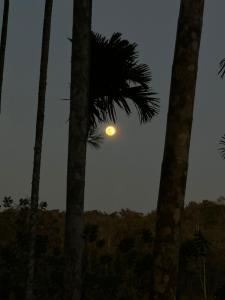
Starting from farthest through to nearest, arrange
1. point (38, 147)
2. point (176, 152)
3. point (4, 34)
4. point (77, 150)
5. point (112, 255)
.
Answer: point (112, 255), point (4, 34), point (38, 147), point (77, 150), point (176, 152)

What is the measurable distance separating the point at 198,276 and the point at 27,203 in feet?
48.1

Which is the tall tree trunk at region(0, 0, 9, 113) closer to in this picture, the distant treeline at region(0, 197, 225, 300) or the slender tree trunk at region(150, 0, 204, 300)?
the distant treeline at region(0, 197, 225, 300)

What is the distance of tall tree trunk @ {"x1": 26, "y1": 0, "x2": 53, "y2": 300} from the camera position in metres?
16.2

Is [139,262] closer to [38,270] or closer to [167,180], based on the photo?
[38,270]

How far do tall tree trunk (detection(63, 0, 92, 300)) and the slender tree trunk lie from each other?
3615mm

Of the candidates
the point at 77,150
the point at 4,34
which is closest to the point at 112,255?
the point at 4,34

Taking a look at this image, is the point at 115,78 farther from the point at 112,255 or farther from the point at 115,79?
the point at 112,255

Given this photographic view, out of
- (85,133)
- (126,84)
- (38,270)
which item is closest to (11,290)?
(38,270)

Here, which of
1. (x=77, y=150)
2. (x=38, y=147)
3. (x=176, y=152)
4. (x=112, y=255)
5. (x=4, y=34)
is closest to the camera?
(x=176, y=152)

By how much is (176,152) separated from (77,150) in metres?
3.87

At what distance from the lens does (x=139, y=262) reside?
32.9 meters

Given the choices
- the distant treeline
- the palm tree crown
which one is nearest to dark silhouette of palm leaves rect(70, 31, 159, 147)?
the palm tree crown

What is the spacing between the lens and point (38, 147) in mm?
16453

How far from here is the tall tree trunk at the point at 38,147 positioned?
1620cm
